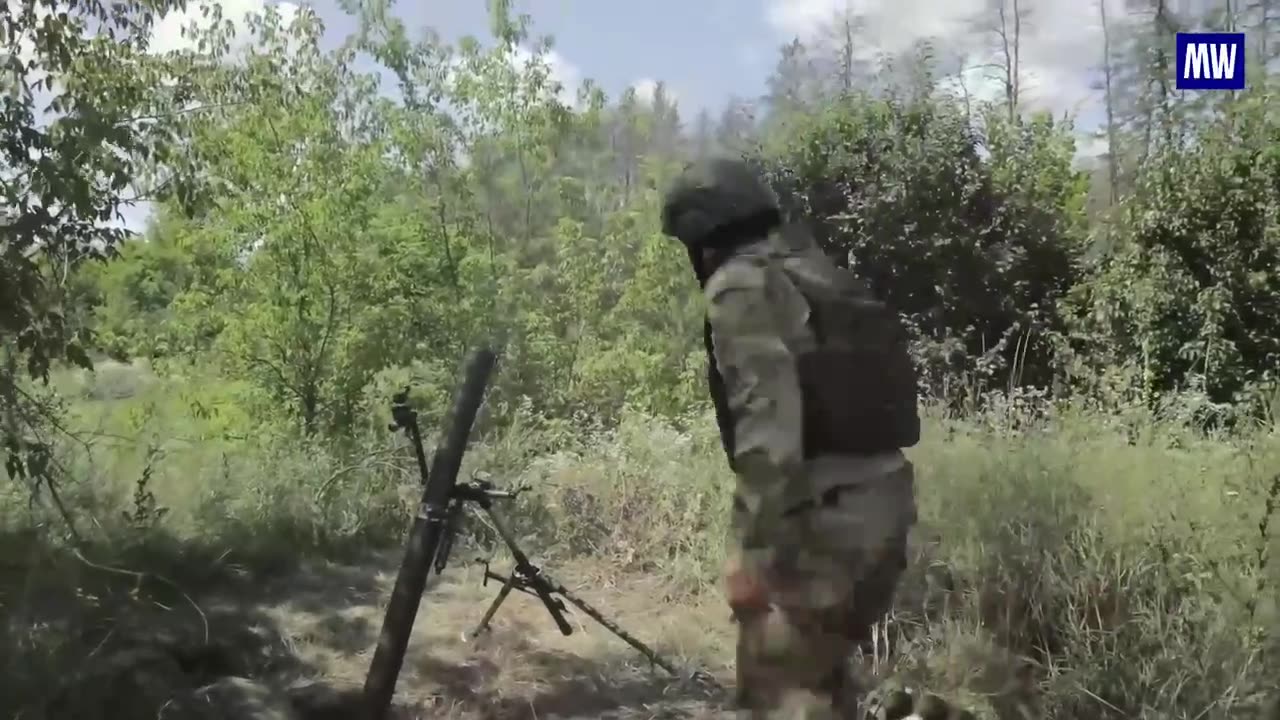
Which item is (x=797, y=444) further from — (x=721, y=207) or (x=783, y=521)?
(x=721, y=207)

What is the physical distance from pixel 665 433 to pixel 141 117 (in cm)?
346

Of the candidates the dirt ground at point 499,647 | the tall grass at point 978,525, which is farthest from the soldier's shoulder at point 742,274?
the dirt ground at point 499,647

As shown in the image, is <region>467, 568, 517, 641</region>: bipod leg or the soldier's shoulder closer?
the soldier's shoulder

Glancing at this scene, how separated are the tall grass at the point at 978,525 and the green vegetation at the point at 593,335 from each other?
0.02 m

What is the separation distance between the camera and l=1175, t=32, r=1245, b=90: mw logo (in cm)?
614

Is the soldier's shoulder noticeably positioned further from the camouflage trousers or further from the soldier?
the camouflage trousers

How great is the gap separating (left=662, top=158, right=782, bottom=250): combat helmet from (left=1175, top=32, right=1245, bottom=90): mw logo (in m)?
5.14

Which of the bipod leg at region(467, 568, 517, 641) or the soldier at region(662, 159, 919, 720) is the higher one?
the soldier at region(662, 159, 919, 720)

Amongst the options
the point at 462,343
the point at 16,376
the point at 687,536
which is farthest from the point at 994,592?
the point at 462,343

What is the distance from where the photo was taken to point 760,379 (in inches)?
74.4

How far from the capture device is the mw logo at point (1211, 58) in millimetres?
6141

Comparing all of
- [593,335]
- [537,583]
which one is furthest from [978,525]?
[593,335]

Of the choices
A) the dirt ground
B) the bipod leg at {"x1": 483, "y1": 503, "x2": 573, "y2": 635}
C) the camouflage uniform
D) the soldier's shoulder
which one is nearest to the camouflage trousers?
the camouflage uniform

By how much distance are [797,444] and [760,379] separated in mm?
127
